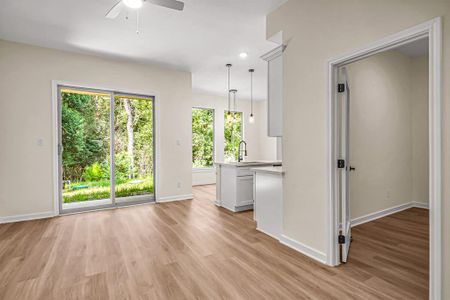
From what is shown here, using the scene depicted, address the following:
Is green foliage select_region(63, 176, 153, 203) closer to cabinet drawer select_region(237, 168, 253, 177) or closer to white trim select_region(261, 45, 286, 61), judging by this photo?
cabinet drawer select_region(237, 168, 253, 177)

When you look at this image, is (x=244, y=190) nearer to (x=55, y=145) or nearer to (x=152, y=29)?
(x=152, y=29)

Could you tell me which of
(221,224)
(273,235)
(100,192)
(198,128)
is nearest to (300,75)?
(273,235)

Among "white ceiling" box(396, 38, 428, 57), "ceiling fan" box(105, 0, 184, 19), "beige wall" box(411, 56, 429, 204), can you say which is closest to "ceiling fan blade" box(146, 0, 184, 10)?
"ceiling fan" box(105, 0, 184, 19)

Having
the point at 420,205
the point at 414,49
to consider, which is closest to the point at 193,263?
the point at 420,205

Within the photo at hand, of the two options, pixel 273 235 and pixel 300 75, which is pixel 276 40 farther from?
pixel 273 235

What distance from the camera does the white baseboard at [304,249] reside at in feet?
7.79

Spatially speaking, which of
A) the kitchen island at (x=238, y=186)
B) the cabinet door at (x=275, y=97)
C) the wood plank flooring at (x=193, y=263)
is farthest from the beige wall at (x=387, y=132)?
the kitchen island at (x=238, y=186)

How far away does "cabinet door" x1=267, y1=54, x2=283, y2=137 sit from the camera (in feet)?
9.70

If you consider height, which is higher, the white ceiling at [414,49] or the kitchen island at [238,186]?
the white ceiling at [414,49]

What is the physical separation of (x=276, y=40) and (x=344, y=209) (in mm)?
Answer: 2314

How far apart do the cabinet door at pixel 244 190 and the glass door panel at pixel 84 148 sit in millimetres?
2597

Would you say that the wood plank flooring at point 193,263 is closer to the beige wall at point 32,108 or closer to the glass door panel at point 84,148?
the beige wall at point 32,108

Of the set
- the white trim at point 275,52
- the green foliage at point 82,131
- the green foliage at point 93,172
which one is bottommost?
the green foliage at point 93,172

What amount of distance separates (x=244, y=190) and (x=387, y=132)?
2719 millimetres
